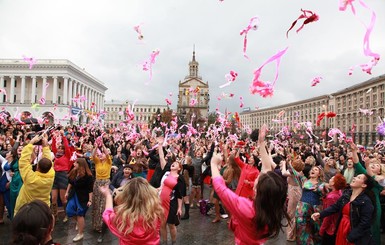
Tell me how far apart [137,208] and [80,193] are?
3.67 m

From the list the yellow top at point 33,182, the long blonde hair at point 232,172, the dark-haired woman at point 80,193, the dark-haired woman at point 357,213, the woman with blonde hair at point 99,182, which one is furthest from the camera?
the long blonde hair at point 232,172

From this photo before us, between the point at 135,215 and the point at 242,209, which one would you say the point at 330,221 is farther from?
the point at 135,215

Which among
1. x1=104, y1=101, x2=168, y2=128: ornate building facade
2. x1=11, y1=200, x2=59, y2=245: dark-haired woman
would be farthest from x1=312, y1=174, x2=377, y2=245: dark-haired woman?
x1=104, y1=101, x2=168, y2=128: ornate building facade

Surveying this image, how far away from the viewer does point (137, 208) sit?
2713 mm

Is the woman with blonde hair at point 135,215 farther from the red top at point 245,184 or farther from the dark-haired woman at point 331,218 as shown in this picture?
the dark-haired woman at point 331,218

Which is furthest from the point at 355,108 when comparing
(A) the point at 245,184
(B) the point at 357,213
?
(B) the point at 357,213

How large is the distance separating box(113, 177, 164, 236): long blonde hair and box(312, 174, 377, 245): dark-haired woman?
2.96 meters

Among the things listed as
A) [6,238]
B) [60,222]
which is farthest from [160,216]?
[60,222]

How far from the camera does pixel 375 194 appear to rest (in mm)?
4145

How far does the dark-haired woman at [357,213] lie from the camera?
3.89 meters

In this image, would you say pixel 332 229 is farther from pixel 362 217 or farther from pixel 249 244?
pixel 249 244

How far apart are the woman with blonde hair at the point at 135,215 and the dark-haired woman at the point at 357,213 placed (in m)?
2.96

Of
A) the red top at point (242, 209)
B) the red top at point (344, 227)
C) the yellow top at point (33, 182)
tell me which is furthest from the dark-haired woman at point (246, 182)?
the yellow top at point (33, 182)

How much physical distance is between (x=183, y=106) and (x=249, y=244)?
89.9 m
